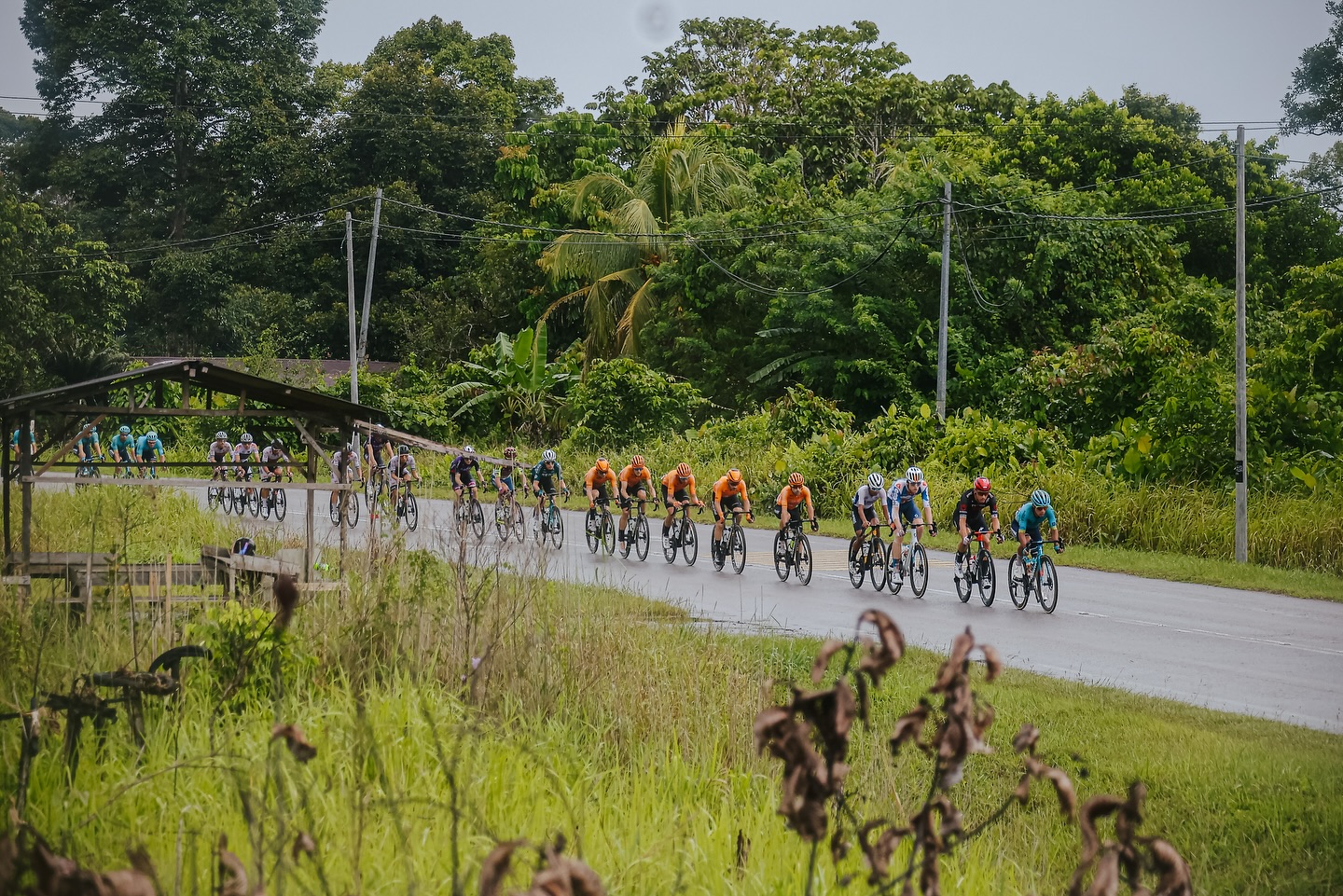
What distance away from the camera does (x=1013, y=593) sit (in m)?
16.2

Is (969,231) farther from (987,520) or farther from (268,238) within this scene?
(268,238)

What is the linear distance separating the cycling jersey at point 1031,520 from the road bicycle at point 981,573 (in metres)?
0.34

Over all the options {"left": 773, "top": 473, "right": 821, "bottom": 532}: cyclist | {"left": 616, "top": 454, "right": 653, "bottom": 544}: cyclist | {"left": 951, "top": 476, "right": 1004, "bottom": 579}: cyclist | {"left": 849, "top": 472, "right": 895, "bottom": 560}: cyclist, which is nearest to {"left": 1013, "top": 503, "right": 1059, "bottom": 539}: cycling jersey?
{"left": 951, "top": 476, "right": 1004, "bottom": 579}: cyclist

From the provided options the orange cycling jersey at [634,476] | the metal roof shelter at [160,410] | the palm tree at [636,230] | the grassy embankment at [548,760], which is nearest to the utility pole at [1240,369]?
the orange cycling jersey at [634,476]

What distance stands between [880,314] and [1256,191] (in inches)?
600

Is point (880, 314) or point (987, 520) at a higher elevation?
point (880, 314)

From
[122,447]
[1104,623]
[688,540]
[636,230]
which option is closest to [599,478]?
[688,540]

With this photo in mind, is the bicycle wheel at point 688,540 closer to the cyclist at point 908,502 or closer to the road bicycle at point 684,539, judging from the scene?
the road bicycle at point 684,539

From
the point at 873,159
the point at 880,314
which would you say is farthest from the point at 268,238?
A: the point at 880,314

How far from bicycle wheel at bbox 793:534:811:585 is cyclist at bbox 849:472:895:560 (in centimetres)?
69

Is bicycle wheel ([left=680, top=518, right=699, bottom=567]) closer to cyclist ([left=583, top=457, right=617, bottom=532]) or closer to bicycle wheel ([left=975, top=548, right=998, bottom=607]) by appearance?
cyclist ([left=583, top=457, right=617, bottom=532])

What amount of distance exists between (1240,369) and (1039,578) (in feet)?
24.9

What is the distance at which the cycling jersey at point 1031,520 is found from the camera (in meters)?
15.9

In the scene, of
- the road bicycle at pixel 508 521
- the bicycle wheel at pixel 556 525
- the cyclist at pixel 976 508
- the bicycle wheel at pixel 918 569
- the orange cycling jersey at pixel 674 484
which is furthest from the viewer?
the bicycle wheel at pixel 556 525
